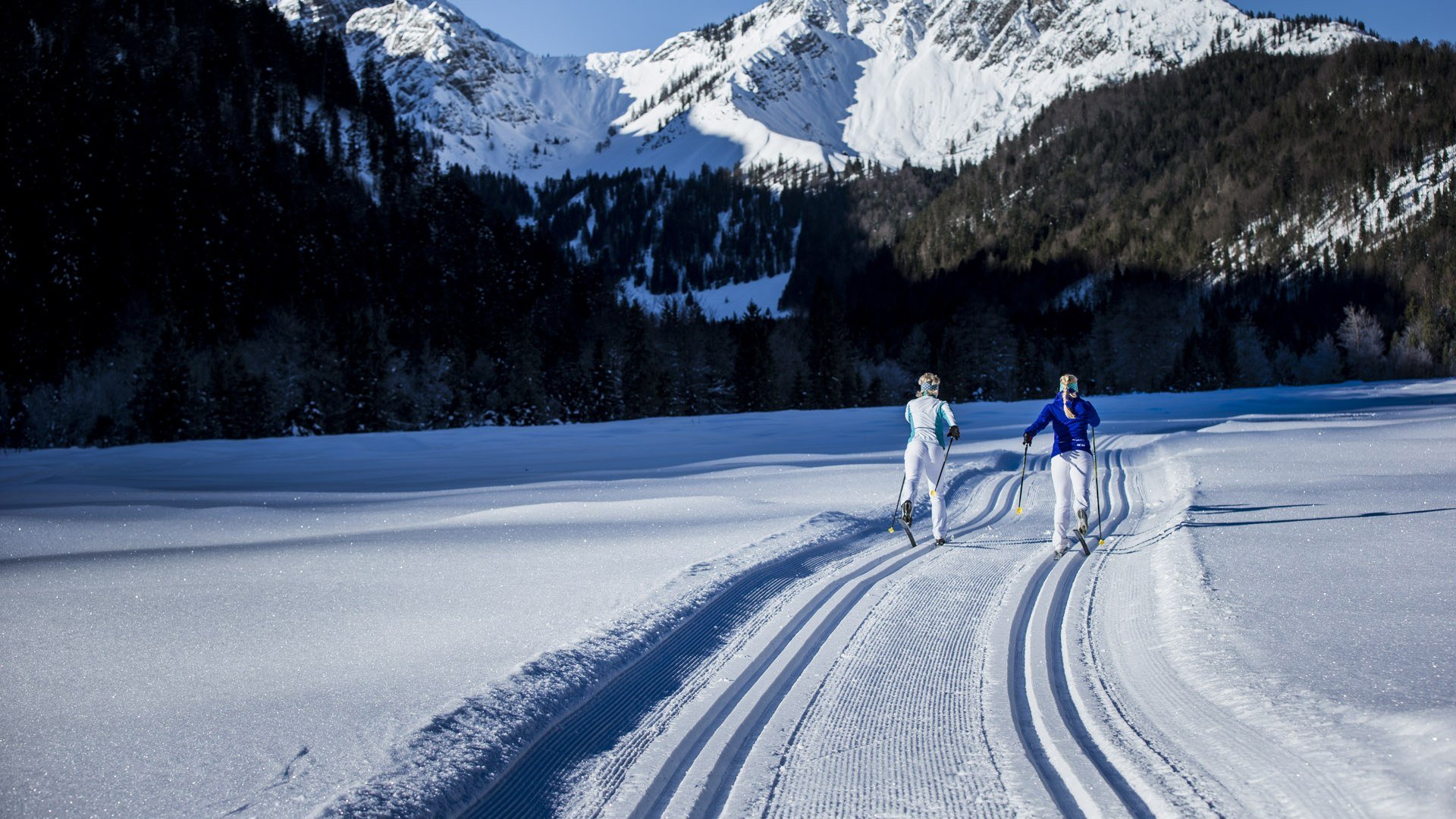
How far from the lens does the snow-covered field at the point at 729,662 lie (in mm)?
3197

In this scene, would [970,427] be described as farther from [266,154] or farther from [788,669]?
[266,154]

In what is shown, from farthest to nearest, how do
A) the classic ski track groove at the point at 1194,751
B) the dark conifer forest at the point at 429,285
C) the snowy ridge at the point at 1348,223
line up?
the snowy ridge at the point at 1348,223, the dark conifer forest at the point at 429,285, the classic ski track groove at the point at 1194,751

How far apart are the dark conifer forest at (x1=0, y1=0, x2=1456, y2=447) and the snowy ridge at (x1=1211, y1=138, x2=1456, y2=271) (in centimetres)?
57

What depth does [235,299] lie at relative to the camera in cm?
6394

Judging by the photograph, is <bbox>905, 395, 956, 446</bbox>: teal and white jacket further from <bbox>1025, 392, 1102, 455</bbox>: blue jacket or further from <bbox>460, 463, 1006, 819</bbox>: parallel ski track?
<bbox>460, 463, 1006, 819</bbox>: parallel ski track

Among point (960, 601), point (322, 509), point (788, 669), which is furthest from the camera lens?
point (322, 509)

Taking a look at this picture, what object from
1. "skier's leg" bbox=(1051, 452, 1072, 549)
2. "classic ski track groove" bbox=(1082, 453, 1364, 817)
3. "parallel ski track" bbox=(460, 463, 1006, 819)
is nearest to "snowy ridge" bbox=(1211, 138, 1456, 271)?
"skier's leg" bbox=(1051, 452, 1072, 549)

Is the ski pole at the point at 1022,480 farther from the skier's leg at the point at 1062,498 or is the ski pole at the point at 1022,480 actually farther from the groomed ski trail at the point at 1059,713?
the groomed ski trail at the point at 1059,713

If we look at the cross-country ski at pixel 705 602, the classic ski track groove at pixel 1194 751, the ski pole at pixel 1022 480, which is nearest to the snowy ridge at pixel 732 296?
the cross-country ski at pixel 705 602

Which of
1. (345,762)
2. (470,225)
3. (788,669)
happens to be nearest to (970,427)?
(788,669)

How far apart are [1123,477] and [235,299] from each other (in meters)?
70.2

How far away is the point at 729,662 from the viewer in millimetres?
4855

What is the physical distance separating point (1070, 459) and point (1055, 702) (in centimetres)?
497

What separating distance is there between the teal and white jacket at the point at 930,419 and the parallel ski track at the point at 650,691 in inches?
91.5
